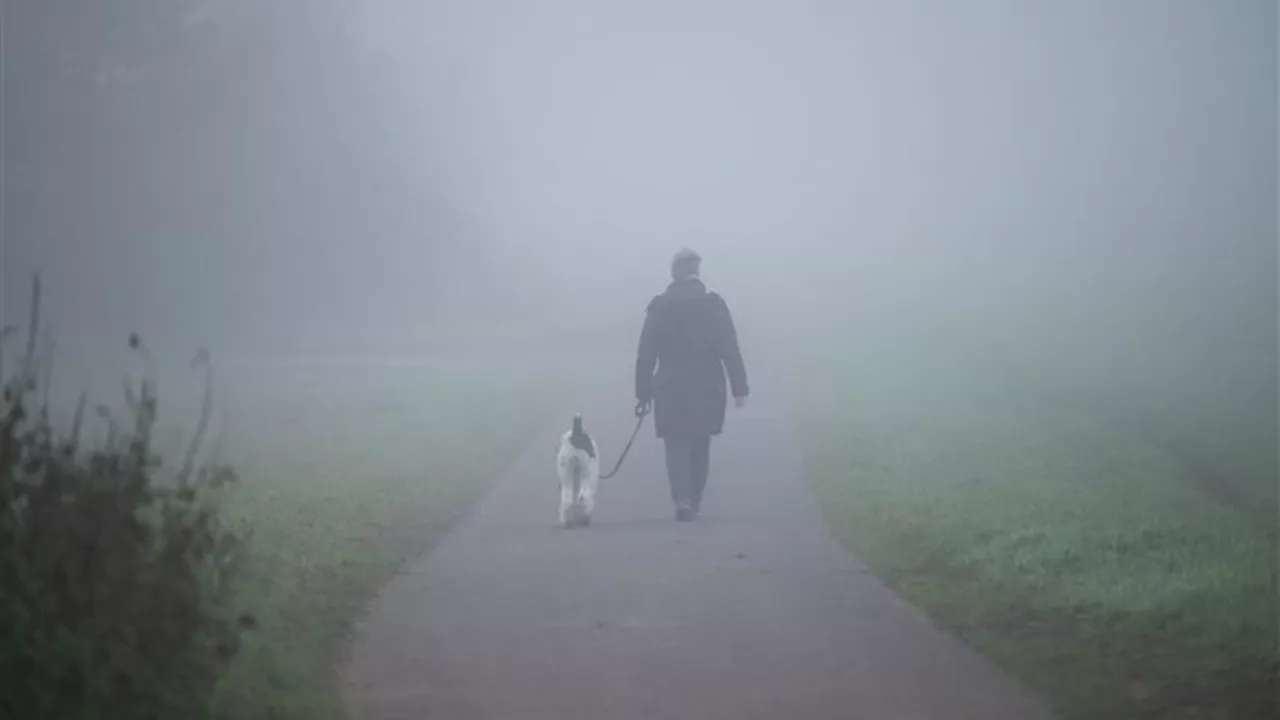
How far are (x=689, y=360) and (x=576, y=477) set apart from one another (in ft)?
4.80

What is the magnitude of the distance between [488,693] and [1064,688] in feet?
9.25

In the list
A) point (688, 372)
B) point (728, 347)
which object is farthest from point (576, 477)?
point (728, 347)

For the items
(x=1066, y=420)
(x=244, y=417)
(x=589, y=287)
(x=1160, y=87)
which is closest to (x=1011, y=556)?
(x=1066, y=420)

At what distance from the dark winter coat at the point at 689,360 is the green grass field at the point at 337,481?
85.8 inches

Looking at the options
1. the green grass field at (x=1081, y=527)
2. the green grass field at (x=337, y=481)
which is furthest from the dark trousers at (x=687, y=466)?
the green grass field at (x=337, y=481)

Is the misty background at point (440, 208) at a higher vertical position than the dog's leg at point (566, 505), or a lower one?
higher

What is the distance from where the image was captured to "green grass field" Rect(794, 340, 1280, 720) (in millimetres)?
7238

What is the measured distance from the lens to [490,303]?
2099 inches

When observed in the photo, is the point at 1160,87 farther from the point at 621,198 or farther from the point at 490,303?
the point at 621,198

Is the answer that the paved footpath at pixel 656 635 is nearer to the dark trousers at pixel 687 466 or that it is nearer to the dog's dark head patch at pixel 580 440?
the dark trousers at pixel 687 466

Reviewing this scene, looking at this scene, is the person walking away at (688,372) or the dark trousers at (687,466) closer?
the person walking away at (688,372)

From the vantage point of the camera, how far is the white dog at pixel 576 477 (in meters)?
11.9

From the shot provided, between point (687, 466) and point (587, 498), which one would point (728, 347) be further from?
point (587, 498)

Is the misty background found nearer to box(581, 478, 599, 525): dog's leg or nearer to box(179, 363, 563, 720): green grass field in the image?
box(179, 363, 563, 720): green grass field
